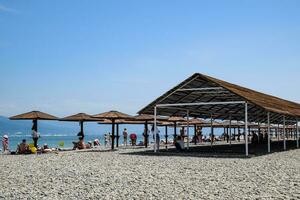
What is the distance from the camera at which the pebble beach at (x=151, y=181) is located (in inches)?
329

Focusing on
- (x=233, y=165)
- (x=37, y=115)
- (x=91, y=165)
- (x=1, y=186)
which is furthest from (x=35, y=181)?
(x=37, y=115)

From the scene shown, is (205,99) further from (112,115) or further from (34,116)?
(34,116)

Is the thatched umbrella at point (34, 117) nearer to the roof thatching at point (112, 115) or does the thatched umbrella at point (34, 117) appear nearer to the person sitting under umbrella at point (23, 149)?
A: the person sitting under umbrella at point (23, 149)

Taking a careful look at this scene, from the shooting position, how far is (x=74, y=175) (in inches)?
444

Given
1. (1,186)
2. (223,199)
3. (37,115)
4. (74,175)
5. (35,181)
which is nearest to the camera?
(223,199)

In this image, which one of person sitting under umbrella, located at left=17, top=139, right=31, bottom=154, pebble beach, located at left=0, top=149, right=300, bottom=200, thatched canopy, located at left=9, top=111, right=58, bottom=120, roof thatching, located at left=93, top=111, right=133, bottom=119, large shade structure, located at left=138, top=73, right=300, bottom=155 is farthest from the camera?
roof thatching, located at left=93, top=111, right=133, bottom=119

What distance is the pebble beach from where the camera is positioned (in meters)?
8.35

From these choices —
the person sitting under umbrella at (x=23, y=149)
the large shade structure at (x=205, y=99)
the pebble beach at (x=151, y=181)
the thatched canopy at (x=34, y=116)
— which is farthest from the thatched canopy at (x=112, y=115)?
the pebble beach at (x=151, y=181)

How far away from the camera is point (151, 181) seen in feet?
32.8

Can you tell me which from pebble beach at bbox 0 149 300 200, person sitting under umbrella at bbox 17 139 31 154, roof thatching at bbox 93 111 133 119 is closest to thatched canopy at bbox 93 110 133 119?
roof thatching at bbox 93 111 133 119

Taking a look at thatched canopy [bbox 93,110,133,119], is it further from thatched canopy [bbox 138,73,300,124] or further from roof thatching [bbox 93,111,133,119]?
thatched canopy [bbox 138,73,300,124]

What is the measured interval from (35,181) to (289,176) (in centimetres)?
656

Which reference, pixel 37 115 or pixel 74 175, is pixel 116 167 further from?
pixel 37 115

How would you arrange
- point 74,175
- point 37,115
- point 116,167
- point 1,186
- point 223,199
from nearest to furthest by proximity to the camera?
point 223,199, point 1,186, point 74,175, point 116,167, point 37,115
